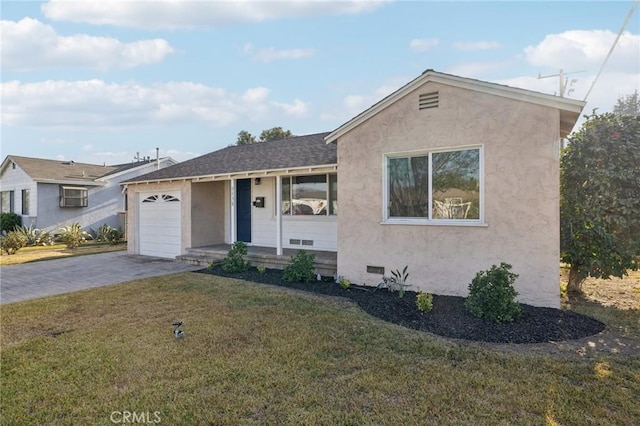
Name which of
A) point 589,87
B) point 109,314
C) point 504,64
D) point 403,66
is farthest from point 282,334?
point 589,87

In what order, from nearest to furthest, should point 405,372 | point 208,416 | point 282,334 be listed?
point 208,416
point 405,372
point 282,334

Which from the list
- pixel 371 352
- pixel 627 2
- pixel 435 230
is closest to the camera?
pixel 371 352

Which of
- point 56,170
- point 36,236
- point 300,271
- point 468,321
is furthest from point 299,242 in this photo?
point 56,170

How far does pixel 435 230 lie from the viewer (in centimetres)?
699

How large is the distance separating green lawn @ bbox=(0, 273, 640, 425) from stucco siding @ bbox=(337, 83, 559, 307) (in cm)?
204

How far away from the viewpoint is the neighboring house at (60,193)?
19.9 metres

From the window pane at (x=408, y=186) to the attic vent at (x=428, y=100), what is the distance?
1.04 metres

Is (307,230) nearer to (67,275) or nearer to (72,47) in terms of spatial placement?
(67,275)

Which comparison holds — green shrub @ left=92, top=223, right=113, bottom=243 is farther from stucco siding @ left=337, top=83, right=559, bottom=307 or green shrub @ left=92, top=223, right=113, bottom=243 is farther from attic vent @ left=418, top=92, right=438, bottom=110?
attic vent @ left=418, top=92, right=438, bottom=110

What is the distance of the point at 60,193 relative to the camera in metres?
20.5

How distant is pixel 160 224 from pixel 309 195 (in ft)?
20.7

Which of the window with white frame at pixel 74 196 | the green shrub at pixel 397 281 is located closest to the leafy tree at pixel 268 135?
the window with white frame at pixel 74 196

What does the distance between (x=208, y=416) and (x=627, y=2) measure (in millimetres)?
13219

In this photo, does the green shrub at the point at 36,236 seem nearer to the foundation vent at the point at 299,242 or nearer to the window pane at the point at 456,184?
the foundation vent at the point at 299,242
